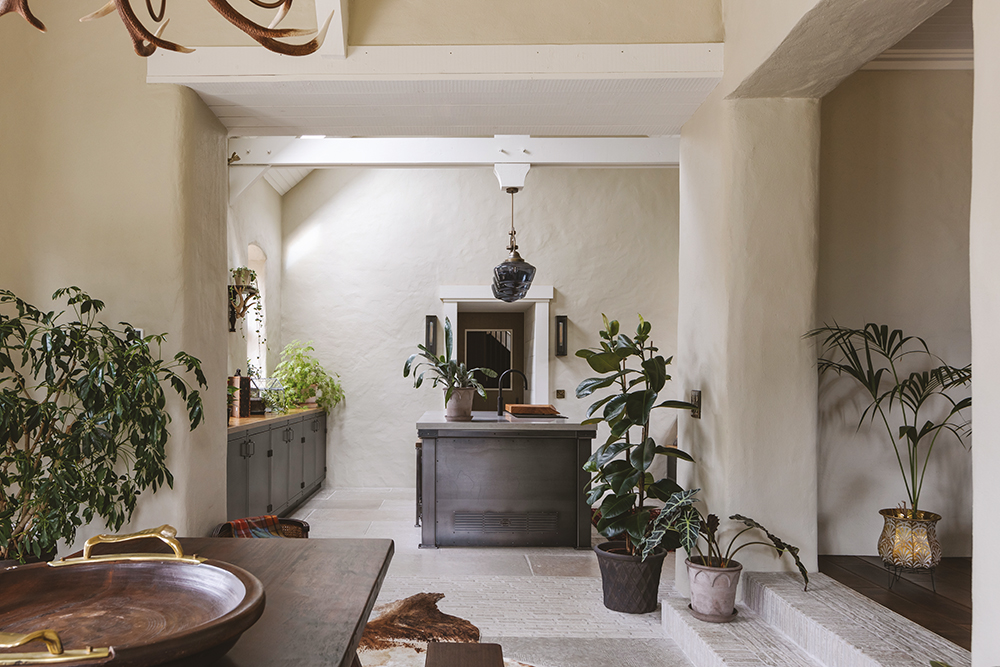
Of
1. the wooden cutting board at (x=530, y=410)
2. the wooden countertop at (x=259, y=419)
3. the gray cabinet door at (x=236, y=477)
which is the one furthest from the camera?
the wooden cutting board at (x=530, y=410)

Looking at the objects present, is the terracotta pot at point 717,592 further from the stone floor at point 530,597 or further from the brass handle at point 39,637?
the brass handle at point 39,637

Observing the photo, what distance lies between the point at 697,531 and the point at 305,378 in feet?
16.5

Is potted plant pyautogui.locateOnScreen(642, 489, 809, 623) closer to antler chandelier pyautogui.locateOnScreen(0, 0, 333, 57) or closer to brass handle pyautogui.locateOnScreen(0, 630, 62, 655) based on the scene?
antler chandelier pyautogui.locateOnScreen(0, 0, 333, 57)

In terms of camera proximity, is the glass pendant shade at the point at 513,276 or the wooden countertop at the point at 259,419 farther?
the glass pendant shade at the point at 513,276

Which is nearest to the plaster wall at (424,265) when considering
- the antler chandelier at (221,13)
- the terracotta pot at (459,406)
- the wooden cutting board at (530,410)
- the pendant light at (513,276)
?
the pendant light at (513,276)

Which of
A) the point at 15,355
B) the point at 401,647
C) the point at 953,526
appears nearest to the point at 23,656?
the point at 401,647

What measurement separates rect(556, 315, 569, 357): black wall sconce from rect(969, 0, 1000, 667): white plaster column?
19.5 ft

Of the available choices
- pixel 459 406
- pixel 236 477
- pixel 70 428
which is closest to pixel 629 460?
pixel 459 406

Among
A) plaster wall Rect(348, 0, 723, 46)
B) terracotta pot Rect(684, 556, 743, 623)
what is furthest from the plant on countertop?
terracotta pot Rect(684, 556, 743, 623)

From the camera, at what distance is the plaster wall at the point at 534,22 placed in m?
3.27

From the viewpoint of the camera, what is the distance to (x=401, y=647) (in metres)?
3.23

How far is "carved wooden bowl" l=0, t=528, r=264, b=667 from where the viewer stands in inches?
35.1

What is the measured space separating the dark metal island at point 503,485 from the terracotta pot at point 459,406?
0.13 meters

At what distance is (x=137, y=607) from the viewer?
43.9 inches
